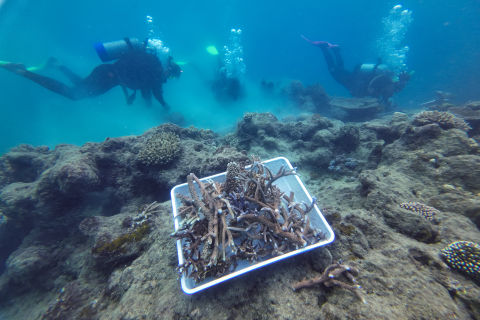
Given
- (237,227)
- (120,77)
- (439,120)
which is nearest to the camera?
(237,227)

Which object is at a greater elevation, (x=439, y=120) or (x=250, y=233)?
(x=439, y=120)

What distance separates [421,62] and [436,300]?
A: 72.4 meters

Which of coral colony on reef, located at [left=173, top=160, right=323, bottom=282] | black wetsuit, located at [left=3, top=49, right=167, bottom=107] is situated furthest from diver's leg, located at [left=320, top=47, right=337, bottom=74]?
coral colony on reef, located at [left=173, top=160, right=323, bottom=282]

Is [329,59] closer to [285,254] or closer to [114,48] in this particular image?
[114,48]

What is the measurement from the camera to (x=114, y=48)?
36.0 feet

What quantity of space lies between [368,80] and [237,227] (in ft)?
68.2

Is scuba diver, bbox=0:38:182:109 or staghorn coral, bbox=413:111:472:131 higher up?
scuba diver, bbox=0:38:182:109

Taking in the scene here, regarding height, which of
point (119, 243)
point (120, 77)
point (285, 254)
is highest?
point (120, 77)

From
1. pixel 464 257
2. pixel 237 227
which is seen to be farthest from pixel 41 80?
pixel 464 257

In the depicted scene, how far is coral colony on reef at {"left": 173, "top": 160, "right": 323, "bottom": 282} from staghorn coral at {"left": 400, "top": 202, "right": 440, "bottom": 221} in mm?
1731

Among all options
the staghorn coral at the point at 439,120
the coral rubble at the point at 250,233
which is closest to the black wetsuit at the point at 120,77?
the coral rubble at the point at 250,233

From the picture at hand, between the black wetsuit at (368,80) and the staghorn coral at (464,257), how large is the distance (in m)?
17.9

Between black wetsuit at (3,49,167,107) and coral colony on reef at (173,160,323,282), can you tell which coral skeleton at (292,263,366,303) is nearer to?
coral colony on reef at (173,160,323,282)

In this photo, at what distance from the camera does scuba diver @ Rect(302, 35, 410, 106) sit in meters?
15.6
